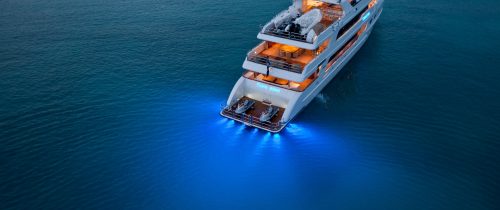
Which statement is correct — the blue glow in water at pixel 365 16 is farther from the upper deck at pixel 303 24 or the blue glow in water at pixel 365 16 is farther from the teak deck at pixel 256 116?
the teak deck at pixel 256 116

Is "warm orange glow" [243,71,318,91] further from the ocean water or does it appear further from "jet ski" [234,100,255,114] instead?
the ocean water

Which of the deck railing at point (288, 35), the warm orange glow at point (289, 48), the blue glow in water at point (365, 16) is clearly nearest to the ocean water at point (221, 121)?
the blue glow in water at point (365, 16)

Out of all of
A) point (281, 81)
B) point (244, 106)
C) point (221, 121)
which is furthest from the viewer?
point (281, 81)

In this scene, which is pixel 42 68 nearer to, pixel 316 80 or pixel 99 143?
pixel 99 143

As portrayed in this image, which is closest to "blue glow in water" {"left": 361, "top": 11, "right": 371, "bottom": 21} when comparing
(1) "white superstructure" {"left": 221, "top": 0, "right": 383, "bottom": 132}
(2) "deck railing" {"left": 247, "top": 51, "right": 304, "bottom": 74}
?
(1) "white superstructure" {"left": 221, "top": 0, "right": 383, "bottom": 132}

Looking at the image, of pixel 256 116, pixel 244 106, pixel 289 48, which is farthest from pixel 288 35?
pixel 256 116

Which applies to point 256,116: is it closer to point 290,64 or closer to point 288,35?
point 290,64
